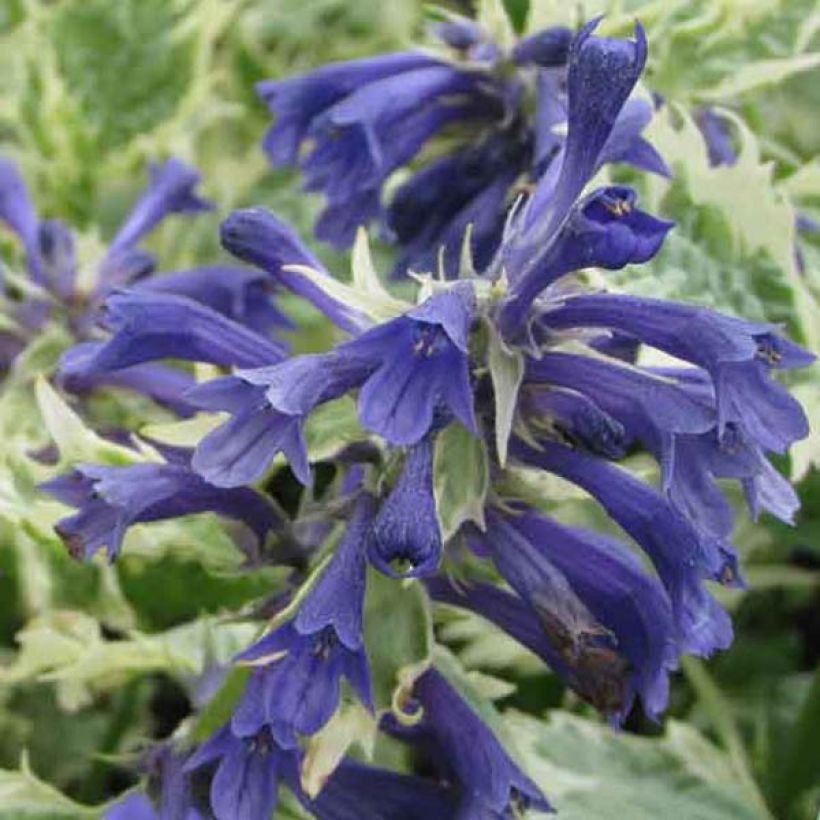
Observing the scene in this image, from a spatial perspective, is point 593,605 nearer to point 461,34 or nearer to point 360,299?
point 360,299

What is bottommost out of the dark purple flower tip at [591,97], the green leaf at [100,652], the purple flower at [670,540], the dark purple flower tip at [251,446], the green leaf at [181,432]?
the green leaf at [100,652]

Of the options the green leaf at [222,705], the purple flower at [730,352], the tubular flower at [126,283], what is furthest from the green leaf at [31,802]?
the purple flower at [730,352]

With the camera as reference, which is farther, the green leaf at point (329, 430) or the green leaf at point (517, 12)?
the green leaf at point (517, 12)

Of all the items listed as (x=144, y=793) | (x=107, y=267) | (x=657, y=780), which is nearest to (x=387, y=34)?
(x=107, y=267)

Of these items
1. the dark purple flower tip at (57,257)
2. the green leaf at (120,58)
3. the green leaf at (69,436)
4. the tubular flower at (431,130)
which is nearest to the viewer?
the green leaf at (69,436)

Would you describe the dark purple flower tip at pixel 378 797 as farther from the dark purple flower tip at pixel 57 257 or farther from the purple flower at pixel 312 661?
the dark purple flower tip at pixel 57 257

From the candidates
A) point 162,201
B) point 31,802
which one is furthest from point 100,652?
point 162,201

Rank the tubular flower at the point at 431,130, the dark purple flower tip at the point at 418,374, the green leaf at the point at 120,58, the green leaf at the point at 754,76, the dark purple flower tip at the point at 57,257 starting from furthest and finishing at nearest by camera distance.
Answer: the green leaf at the point at 120,58 → the dark purple flower tip at the point at 57,257 → the green leaf at the point at 754,76 → the tubular flower at the point at 431,130 → the dark purple flower tip at the point at 418,374
